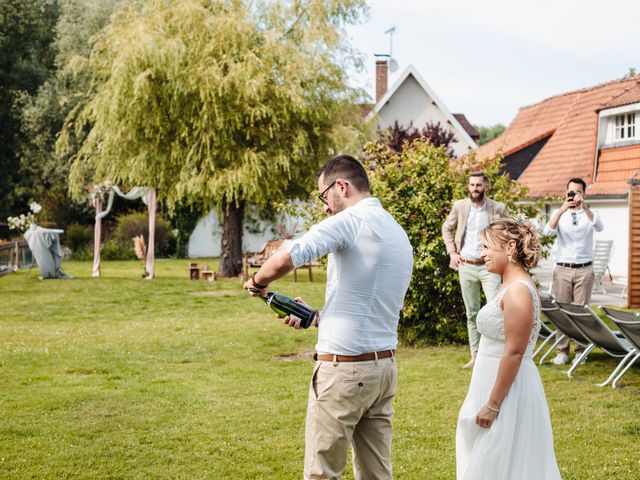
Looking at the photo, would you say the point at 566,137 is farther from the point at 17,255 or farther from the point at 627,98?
the point at 17,255

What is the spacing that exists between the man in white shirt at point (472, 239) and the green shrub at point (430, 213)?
1.50 m

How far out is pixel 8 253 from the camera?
94.1 ft

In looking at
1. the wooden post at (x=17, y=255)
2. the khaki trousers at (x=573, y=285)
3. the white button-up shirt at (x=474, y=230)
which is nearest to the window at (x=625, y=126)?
the khaki trousers at (x=573, y=285)

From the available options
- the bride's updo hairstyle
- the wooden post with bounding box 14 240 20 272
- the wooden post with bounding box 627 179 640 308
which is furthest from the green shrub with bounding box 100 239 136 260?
the bride's updo hairstyle

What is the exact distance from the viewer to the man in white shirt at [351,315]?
404 centimetres

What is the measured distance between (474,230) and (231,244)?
17.9 metres

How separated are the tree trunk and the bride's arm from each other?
74.1 ft

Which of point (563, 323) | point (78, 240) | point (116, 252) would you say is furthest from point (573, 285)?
point (78, 240)

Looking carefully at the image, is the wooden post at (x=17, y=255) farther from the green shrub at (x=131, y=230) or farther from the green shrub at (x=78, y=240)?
the green shrub at (x=131, y=230)

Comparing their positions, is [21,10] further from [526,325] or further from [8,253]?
[526,325]

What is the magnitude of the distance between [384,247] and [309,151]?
72.3ft

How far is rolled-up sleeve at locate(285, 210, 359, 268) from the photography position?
147 inches

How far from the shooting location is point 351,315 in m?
4.08

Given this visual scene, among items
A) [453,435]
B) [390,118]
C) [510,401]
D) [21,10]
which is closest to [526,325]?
[510,401]
